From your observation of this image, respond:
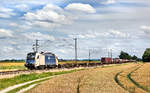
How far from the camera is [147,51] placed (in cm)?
18600

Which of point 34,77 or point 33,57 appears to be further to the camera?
point 33,57

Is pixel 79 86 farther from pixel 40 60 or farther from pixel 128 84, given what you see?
pixel 40 60

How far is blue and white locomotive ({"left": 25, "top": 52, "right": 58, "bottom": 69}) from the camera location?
186 ft

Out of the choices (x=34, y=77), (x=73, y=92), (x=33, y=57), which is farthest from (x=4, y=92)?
(x=33, y=57)

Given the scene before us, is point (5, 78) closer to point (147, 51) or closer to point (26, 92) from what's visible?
point (26, 92)

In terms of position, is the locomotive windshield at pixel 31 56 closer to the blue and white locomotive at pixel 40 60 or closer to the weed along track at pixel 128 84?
the blue and white locomotive at pixel 40 60

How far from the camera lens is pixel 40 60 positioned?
59156mm

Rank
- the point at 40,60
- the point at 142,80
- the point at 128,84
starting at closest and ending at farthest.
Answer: the point at 128,84, the point at 142,80, the point at 40,60

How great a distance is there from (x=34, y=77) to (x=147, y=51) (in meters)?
152

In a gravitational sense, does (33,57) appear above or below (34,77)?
above

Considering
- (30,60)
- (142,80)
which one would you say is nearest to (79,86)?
(142,80)

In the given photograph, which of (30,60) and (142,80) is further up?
(30,60)

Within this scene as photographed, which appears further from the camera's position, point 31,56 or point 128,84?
point 31,56

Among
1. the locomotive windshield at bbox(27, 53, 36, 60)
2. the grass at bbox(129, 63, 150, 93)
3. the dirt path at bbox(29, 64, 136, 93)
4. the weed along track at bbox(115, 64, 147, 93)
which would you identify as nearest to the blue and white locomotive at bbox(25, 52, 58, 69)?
the locomotive windshield at bbox(27, 53, 36, 60)
